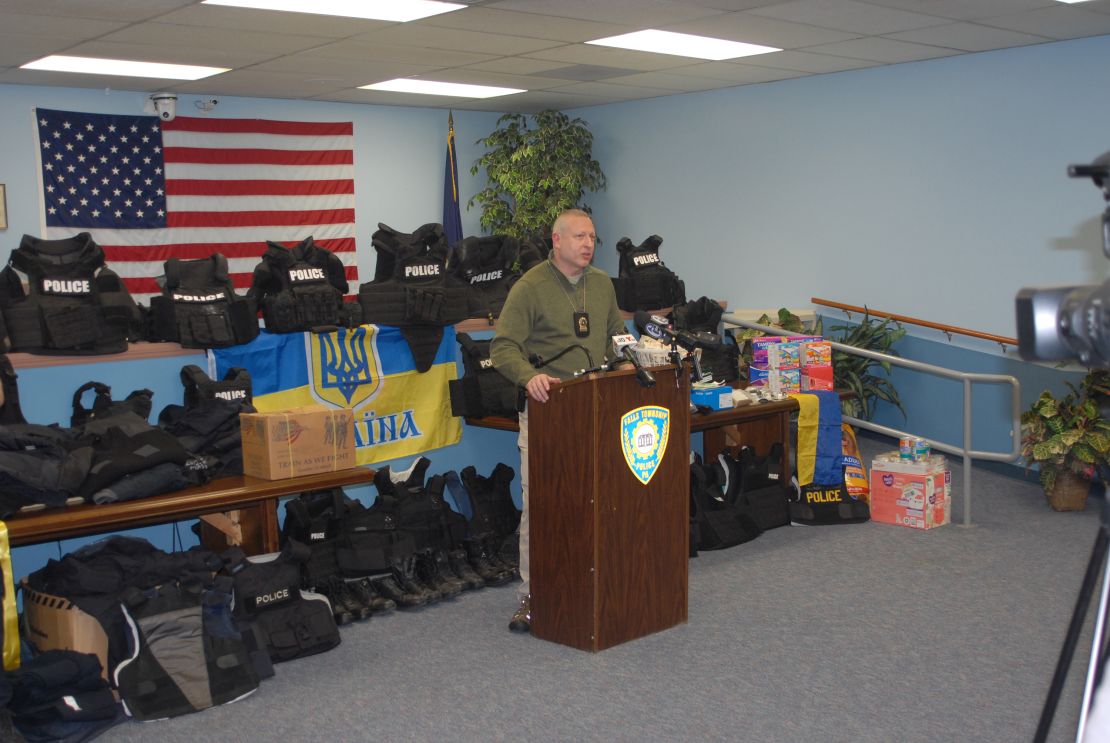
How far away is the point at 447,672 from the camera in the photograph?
13.4ft

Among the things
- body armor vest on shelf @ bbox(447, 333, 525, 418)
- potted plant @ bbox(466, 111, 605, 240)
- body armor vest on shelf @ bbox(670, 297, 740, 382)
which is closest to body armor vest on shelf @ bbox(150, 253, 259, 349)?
body armor vest on shelf @ bbox(447, 333, 525, 418)

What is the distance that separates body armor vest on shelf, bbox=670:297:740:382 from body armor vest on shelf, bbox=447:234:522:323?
3.68 feet

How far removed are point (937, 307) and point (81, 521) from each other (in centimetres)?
596

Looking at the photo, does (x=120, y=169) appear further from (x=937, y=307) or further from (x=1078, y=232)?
(x=1078, y=232)

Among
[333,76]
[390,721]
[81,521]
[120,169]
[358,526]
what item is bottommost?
[390,721]

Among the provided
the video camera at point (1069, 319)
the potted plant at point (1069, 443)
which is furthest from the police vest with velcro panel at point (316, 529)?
the potted plant at point (1069, 443)

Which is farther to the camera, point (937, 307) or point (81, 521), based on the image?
point (937, 307)

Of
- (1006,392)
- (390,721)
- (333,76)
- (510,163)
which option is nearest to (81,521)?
(390,721)

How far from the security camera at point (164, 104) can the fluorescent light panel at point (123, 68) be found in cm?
66

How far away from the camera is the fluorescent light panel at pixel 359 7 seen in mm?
5605

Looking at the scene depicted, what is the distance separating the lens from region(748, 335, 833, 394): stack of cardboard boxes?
6469 mm

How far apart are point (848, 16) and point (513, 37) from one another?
1934mm

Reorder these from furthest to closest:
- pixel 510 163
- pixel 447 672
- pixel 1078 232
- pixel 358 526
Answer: pixel 510 163
pixel 1078 232
pixel 358 526
pixel 447 672

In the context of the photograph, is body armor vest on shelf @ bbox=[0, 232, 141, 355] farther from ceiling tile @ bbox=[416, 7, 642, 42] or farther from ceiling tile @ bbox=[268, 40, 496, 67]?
ceiling tile @ bbox=[268, 40, 496, 67]
